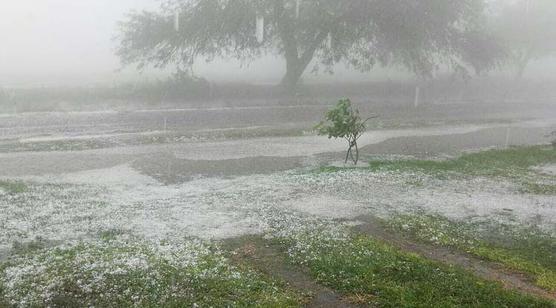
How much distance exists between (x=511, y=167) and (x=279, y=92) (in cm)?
1916

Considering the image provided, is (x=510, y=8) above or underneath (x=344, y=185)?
above

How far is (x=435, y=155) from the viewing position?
18.1 m

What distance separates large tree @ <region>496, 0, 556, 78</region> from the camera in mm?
46750

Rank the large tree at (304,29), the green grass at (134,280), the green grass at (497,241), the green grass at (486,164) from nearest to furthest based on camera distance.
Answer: the green grass at (134,280) → the green grass at (497,241) → the green grass at (486,164) → the large tree at (304,29)

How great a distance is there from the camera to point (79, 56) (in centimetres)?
5684

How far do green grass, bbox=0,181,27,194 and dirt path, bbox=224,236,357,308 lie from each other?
217 inches

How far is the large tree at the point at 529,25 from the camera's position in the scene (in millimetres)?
46750

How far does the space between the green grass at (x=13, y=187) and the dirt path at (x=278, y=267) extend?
5.50 m

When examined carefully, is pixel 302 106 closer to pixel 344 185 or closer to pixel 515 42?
pixel 344 185

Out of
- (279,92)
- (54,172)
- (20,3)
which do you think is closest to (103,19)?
(20,3)

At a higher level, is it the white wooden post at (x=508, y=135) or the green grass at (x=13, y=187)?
the white wooden post at (x=508, y=135)

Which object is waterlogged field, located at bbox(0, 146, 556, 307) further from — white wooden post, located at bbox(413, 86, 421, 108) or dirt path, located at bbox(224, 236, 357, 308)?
white wooden post, located at bbox(413, 86, 421, 108)

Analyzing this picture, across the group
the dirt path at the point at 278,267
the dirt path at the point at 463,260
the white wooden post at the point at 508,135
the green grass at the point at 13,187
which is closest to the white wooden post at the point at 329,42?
the white wooden post at the point at 508,135

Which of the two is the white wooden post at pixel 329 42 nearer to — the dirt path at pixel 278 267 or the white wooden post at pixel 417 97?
the white wooden post at pixel 417 97
